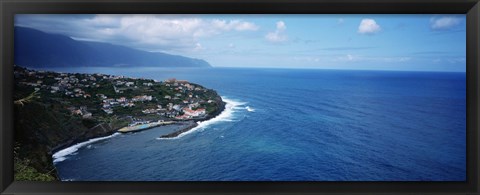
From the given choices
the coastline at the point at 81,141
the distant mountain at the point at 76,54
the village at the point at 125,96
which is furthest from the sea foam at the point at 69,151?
the distant mountain at the point at 76,54

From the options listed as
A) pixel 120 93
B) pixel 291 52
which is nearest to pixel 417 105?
pixel 291 52

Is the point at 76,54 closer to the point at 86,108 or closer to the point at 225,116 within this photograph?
the point at 86,108

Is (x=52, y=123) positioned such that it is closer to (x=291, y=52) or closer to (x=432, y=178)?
(x=291, y=52)

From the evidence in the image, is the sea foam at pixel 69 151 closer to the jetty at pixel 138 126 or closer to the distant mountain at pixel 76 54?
the jetty at pixel 138 126

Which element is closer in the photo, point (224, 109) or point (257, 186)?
point (257, 186)

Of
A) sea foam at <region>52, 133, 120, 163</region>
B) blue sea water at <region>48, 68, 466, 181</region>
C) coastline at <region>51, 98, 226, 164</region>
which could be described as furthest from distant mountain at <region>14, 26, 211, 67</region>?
sea foam at <region>52, 133, 120, 163</region>

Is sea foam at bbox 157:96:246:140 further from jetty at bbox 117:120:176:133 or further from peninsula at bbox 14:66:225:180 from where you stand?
jetty at bbox 117:120:176:133

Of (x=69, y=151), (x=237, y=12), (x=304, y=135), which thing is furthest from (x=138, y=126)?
(x=304, y=135)
